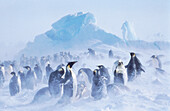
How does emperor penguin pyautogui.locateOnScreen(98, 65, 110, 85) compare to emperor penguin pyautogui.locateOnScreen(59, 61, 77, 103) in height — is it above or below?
above

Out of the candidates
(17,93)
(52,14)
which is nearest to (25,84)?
(17,93)

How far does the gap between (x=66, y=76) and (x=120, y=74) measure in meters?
0.73

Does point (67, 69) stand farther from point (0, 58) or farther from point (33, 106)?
point (0, 58)

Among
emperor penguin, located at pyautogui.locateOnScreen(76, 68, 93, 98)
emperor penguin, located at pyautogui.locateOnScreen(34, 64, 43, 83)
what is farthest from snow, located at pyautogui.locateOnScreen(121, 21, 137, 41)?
emperor penguin, located at pyautogui.locateOnScreen(34, 64, 43, 83)

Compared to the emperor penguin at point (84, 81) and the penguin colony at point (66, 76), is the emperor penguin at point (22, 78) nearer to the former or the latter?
the penguin colony at point (66, 76)

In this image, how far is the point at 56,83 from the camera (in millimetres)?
2457

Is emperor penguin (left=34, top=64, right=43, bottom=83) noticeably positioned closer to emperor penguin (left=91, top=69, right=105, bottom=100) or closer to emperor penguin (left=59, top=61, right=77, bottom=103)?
emperor penguin (left=59, top=61, right=77, bottom=103)

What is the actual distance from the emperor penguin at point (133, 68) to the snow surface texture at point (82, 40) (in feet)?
1.20

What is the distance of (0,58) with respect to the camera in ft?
10.1

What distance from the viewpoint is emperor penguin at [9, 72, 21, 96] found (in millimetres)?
2686

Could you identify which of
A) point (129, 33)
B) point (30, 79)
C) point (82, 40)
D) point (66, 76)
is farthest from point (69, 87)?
point (129, 33)

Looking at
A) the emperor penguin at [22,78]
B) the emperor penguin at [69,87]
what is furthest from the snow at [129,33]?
the emperor penguin at [22,78]

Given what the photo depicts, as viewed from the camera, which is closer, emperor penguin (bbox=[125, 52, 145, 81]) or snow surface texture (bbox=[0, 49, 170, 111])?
snow surface texture (bbox=[0, 49, 170, 111])

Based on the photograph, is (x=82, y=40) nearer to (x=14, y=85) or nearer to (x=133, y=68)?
(x=133, y=68)
